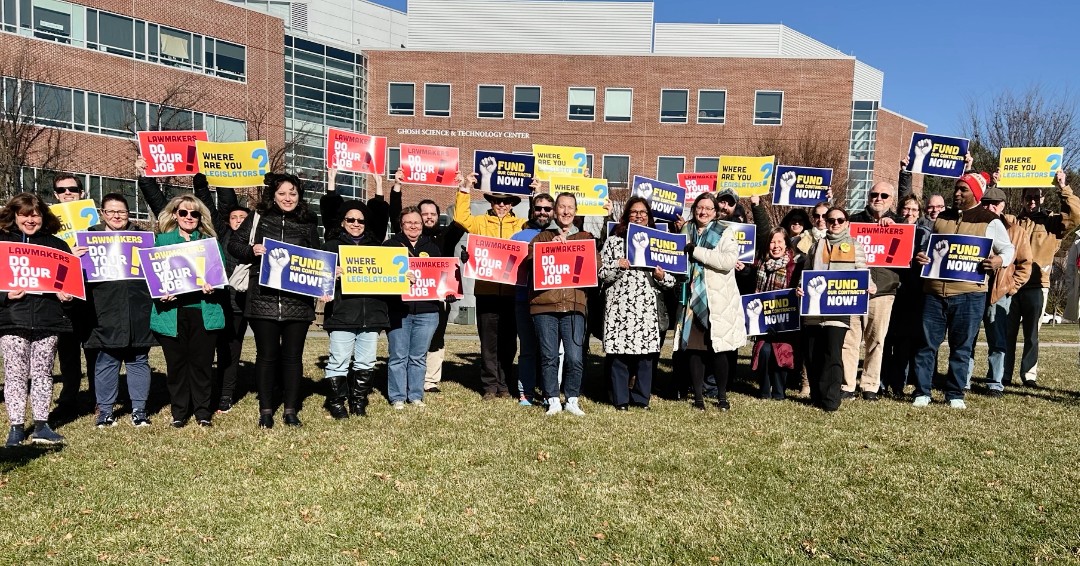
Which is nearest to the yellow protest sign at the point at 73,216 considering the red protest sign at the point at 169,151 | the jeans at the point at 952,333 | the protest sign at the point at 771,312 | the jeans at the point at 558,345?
the red protest sign at the point at 169,151

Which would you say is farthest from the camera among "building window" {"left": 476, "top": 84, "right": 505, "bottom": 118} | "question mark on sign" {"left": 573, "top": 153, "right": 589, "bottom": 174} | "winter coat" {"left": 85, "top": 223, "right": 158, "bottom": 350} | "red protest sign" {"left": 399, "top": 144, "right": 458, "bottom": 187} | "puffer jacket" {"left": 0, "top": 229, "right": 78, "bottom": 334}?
"building window" {"left": 476, "top": 84, "right": 505, "bottom": 118}

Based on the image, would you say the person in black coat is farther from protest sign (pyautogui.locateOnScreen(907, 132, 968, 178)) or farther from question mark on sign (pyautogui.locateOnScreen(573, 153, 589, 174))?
protest sign (pyautogui.locateOnScreen(907, 132, 968, 178))

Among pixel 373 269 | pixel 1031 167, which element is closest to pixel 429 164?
pixel 373 269

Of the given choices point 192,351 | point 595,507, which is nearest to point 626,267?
point 595,507

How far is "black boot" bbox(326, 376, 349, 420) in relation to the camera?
7.86 meters

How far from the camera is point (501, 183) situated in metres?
9.77

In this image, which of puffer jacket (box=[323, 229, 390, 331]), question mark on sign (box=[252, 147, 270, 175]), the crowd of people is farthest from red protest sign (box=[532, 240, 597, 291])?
question mark on sign (box=[252, 147, 270, 175])

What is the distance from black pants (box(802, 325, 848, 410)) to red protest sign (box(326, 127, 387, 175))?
19.1 ft

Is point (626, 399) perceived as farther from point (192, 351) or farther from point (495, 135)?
point (495, 135)

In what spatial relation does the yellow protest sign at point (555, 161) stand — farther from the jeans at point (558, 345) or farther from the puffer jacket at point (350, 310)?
the puffer jacket at point (350, 310)

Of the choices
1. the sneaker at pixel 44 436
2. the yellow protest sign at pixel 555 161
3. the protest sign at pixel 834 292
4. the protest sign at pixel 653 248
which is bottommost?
the sneaker at pixel 44 436

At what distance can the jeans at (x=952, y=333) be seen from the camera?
8.53 metres

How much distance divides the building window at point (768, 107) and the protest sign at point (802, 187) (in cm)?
3511

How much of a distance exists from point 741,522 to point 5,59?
123 feet
